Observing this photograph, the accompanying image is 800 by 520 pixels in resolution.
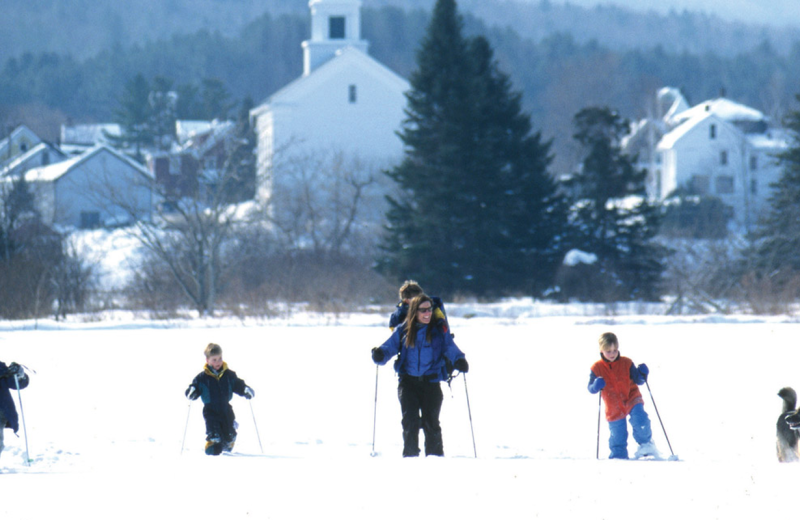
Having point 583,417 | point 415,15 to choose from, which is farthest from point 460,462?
point 415,15

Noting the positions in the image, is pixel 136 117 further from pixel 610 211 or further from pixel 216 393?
pixel 216 393

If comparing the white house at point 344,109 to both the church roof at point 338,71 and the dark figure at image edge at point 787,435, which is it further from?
the dark figure at image edge at point 787,435

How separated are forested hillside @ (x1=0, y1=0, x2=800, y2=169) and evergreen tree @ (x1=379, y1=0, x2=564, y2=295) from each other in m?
73.7

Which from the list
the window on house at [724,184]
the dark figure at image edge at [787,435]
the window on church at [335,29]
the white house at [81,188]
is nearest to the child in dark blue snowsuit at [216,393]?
the dark figure at image edge at [787,435]

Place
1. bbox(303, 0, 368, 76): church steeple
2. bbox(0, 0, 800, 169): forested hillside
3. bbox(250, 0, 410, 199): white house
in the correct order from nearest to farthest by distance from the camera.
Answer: bbox(250, 0, 410, 199): white house < bbox(303, 0, 368, 76): church steeple < bbox(0, 0, 800, 169): forested hillside

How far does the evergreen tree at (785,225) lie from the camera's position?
35.8 meters

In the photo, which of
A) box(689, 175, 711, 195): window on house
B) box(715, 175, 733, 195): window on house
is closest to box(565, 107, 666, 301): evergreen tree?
box(715, 175, 733, 195): window on house

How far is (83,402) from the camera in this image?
14422 mm

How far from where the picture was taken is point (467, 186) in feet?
117

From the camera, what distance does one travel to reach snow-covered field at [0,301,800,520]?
743cm

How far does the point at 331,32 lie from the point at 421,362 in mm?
47262

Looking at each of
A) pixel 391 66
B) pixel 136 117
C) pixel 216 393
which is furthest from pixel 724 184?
pixel 391 66

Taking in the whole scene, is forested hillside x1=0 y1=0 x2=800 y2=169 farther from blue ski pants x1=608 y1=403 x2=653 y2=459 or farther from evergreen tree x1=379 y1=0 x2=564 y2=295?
blue ski pants x1=608 y1=403 x2=653 y2=459

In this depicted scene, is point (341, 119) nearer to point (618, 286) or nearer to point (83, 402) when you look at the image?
point (618, 286)
